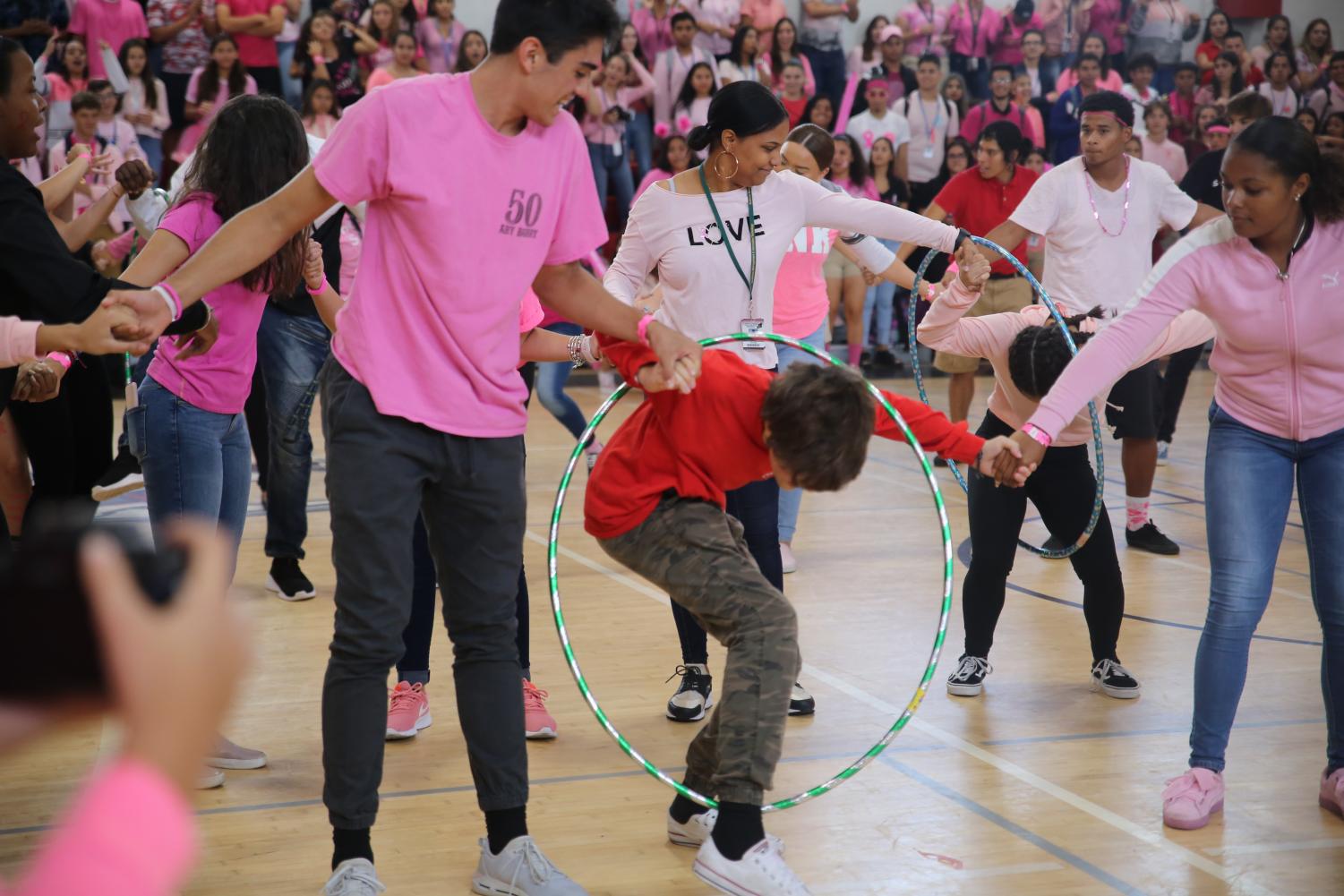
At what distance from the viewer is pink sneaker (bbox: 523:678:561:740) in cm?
477

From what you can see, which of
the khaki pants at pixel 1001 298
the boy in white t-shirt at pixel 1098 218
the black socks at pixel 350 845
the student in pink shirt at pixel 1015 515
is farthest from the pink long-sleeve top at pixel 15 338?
the khaki pants at pixel 1001 298

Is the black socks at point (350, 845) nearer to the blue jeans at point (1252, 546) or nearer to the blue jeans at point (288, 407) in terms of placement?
the blue jeans at point (1252, 546)

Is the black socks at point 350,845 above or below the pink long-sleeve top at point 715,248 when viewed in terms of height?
below

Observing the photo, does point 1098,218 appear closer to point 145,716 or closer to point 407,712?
point 407,712

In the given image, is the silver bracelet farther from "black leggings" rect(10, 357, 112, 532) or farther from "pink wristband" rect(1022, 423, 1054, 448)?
"black leggings" rect(10, 357, 112, 532)

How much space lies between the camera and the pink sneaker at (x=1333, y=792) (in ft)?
13.6

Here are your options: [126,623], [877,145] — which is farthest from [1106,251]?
[877,145]

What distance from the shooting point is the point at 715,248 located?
4805 millimetres

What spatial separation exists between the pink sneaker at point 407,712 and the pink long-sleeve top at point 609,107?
9593 millimetres

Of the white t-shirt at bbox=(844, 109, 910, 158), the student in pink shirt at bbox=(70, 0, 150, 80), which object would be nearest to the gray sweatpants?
the student in pink shirt at bbox=(70, 0, 150, 80)

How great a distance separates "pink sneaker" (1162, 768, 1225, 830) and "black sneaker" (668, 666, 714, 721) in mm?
1562

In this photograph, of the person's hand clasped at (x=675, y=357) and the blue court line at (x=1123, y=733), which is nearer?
the person's hand clasped at (x=675, y=357)

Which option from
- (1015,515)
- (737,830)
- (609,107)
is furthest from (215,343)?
(609,107)

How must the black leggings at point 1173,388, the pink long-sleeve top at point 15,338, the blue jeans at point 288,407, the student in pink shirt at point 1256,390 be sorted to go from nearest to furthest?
the pink long-sleeve top at point 15,338 → the student in pink shirt at point 1256,390 → the blue jeans at point 288,407 → the black leggings at point 1173,388
